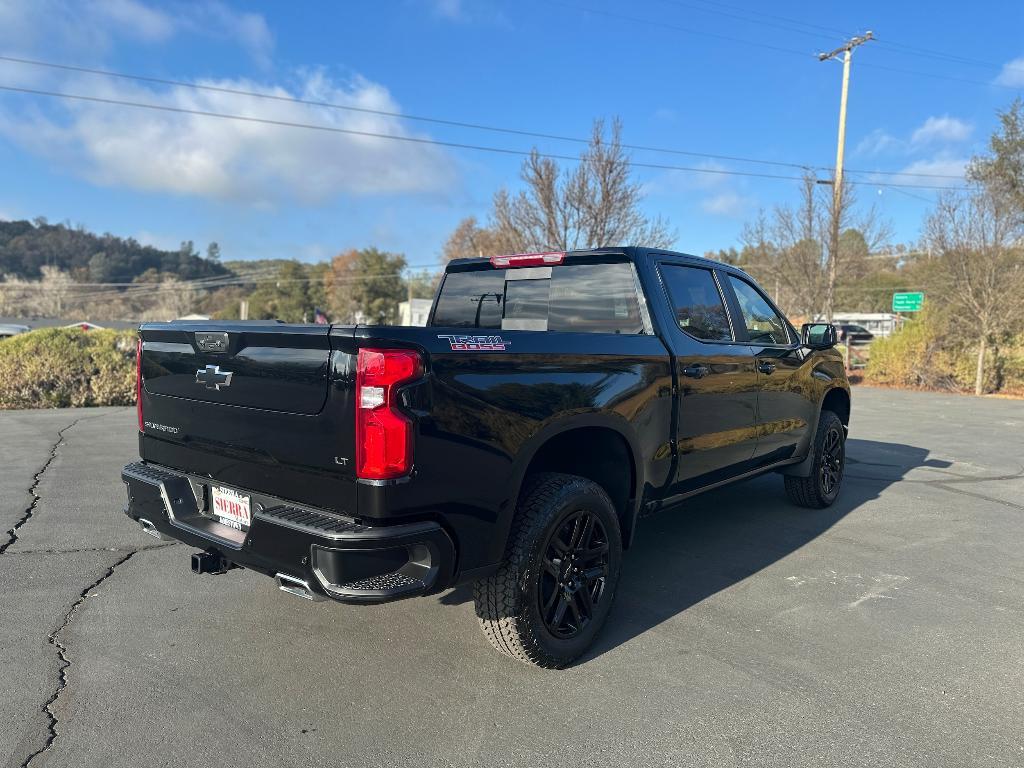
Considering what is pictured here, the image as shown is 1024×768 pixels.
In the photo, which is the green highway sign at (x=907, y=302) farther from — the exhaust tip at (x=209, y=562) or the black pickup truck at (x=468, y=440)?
the exhaust tip at (x=209, y=562)

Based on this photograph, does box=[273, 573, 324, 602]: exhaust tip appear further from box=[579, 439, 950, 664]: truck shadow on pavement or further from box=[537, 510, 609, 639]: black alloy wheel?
box=[579, 439, 950, 664]: truck shadow on pavement

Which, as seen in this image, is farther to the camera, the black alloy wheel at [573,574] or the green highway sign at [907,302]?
the green highway sign at [907,302]

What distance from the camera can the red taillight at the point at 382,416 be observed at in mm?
2439

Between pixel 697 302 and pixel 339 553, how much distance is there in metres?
2.78

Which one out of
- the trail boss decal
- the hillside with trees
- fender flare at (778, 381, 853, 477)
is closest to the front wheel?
the trail boss decal

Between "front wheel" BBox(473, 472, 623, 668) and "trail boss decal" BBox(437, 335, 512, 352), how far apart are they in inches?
27.3

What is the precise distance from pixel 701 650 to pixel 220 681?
219cm

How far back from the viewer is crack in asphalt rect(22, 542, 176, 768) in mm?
2502

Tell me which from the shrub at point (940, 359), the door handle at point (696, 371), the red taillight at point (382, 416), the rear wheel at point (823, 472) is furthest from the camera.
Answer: the shrub at point (940, 359)

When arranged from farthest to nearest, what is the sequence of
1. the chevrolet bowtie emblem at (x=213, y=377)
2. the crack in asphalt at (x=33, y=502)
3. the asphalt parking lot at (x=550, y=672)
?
the crack in asphalt at (x=33, y=502) → the chevrolet bowtie emblem at (x=213, y=377) → the asphalt parking lot at (x=550, y=672)

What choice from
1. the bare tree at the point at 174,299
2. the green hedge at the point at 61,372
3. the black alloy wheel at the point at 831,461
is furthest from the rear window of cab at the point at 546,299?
the bare tree at the point at 174,299

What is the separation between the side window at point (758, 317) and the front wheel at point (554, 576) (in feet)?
6.97

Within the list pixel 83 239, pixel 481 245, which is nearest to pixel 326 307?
pixel 83 239

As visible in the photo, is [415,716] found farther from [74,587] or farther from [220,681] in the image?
[74,587]
